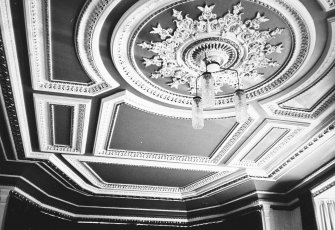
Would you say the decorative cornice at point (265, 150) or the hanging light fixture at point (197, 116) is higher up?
the decorative cornice at point (265, 150)

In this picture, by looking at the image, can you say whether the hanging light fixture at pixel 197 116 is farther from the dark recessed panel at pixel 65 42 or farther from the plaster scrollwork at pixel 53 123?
the plaster scrollwork at pixel 53 123

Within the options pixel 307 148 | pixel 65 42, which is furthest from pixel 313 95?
pixel 65 42

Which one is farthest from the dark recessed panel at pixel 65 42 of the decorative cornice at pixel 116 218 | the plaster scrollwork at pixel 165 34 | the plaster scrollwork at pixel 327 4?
A: the decorative cornice at pixel 116 218

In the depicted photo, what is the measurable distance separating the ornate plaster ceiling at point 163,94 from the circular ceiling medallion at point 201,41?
11 mm

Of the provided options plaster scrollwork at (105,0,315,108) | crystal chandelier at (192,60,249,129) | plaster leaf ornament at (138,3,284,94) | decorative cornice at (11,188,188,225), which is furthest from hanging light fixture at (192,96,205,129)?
decorative cornice at (11,188,188,225)

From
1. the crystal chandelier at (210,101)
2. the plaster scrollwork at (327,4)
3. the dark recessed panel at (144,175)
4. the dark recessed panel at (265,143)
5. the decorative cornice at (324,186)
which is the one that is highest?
the plaster scrollwork at (327,4)

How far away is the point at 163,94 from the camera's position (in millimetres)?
→ 4043

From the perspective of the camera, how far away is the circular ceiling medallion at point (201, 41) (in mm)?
2840

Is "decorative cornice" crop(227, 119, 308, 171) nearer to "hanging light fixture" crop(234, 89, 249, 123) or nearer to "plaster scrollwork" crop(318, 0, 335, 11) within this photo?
"hanging light fixture" crop(234, 89, 249, 123)

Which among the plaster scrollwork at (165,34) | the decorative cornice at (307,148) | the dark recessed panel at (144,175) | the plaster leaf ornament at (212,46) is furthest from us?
the dark recessed panel at (144,175)

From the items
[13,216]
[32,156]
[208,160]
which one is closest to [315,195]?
[208,160]

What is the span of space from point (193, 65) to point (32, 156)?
3119mm

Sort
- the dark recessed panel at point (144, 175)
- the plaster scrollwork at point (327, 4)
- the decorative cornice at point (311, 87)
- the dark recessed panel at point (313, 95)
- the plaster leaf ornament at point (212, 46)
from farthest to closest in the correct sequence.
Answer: the dark recessed panel at point (144, 175), the dark recessed panel at point (313, 95), the decorative cornice at point (311, 87), the plaster leaf ornament at point (212, 46), the plaster scrollwork at point (327, 4)

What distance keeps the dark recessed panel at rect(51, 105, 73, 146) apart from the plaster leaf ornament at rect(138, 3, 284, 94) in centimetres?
138
